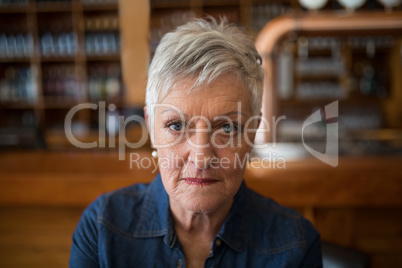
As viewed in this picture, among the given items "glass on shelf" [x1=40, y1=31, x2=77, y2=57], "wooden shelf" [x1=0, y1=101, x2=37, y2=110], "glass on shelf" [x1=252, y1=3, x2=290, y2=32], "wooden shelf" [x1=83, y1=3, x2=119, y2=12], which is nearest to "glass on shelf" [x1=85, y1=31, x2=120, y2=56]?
"glass on shelf" [x1=40, y1=31, x2=77, y2=57]

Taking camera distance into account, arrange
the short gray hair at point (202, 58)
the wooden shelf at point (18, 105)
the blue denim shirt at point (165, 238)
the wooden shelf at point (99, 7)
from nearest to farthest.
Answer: the short gray hair at point (202, 58)
the blue denim shirt at point (165, 238)
the wooden shelf at point (99, 7)
the wooden shelf at point (18, 105)

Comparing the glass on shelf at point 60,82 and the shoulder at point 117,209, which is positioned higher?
the glass on shelf at point 60,82

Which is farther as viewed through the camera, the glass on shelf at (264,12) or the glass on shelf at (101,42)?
the glass on shelf at (101,42)

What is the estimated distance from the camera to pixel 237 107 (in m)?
0.84

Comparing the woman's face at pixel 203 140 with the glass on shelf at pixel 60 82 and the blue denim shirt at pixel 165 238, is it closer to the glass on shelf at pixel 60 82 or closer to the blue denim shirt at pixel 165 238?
the blue denim shirt at pixel 165 238

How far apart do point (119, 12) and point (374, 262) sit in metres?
3.48

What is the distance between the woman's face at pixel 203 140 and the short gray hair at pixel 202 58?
0.07 feet

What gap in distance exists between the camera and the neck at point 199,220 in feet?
3.17

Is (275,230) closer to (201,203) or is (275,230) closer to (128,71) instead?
(201,203)

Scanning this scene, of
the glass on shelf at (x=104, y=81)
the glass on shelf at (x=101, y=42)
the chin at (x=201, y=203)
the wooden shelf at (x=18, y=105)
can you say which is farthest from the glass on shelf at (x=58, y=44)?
the chin at (x=201, y=203)

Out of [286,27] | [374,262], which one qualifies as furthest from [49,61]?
[374,262]

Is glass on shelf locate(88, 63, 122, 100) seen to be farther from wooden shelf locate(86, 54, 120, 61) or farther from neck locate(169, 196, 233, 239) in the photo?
neck locate(169, 196, 233, 239)

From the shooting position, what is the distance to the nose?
0.81m

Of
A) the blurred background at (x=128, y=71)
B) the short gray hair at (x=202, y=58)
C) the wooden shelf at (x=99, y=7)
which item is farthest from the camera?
the wooden shelf at (x=99, y=7)
